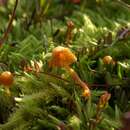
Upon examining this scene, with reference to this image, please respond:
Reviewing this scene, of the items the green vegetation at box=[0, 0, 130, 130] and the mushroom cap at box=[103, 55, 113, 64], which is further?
the mushroom cap at box=[103, 55, 113, 64]

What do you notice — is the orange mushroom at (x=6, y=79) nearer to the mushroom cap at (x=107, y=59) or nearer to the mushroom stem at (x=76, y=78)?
the mushroom stem at (x=76, y=78)

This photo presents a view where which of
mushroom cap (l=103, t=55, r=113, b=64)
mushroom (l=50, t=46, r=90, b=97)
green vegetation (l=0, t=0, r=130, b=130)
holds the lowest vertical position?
green vegetation (l=0, t=0, r=130, b=130)

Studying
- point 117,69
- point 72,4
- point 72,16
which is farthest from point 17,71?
point 72,4

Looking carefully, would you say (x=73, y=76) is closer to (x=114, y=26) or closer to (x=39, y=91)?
(x=39, y=91)

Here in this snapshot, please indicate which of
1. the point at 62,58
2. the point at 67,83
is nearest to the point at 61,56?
the point at 62,58

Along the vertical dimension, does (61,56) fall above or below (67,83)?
above

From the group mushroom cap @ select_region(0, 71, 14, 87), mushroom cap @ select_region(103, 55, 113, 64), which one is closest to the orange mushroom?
mushroom cap @ select_region(0, 71, 14, 87)

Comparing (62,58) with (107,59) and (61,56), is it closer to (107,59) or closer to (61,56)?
(61,56)

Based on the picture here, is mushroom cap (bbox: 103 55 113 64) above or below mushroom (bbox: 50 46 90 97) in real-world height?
below

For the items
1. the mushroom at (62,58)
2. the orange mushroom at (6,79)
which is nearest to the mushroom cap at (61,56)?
the mushroom at (62,58)

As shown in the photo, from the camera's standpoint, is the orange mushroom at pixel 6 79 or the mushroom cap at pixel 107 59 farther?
the mushroom cap at pixel 107 59

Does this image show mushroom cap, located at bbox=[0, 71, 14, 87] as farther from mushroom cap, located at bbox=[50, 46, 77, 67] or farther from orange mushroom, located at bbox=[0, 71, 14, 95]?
Answer: mushroom cap, located at bbox=[50, 46, 77, 67]
